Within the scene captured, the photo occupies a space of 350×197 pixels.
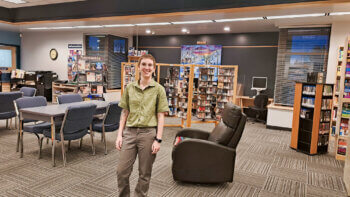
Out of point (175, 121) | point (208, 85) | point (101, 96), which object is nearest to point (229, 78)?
point (208, 85)

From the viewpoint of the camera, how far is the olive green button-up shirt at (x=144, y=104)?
7.76 feet

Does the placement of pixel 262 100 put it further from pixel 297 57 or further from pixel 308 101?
pixel 308 101

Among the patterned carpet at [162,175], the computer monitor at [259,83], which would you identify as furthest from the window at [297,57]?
the patterned carpet at [162,175]

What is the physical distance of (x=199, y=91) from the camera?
268 inches

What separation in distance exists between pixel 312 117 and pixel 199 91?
Result: 9.08 feet

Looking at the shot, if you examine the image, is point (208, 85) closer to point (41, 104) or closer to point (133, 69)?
point (133, 69)

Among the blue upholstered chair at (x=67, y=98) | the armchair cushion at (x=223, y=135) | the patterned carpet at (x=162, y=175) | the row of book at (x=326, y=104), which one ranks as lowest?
the patterned carpet at (x=162, y=175)

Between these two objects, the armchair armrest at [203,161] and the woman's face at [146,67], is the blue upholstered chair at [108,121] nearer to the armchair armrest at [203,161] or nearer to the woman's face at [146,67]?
the armchair armrest at [203,161]

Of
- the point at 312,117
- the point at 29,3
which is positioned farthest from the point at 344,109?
the point at 29,3

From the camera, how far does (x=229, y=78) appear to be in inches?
277

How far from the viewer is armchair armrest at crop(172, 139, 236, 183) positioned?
133 inches

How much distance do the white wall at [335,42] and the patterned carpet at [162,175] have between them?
2644 mm

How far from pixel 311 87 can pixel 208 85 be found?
8.31ft

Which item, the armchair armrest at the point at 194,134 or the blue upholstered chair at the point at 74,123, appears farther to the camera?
the armchair armrest at the point at 194,134
